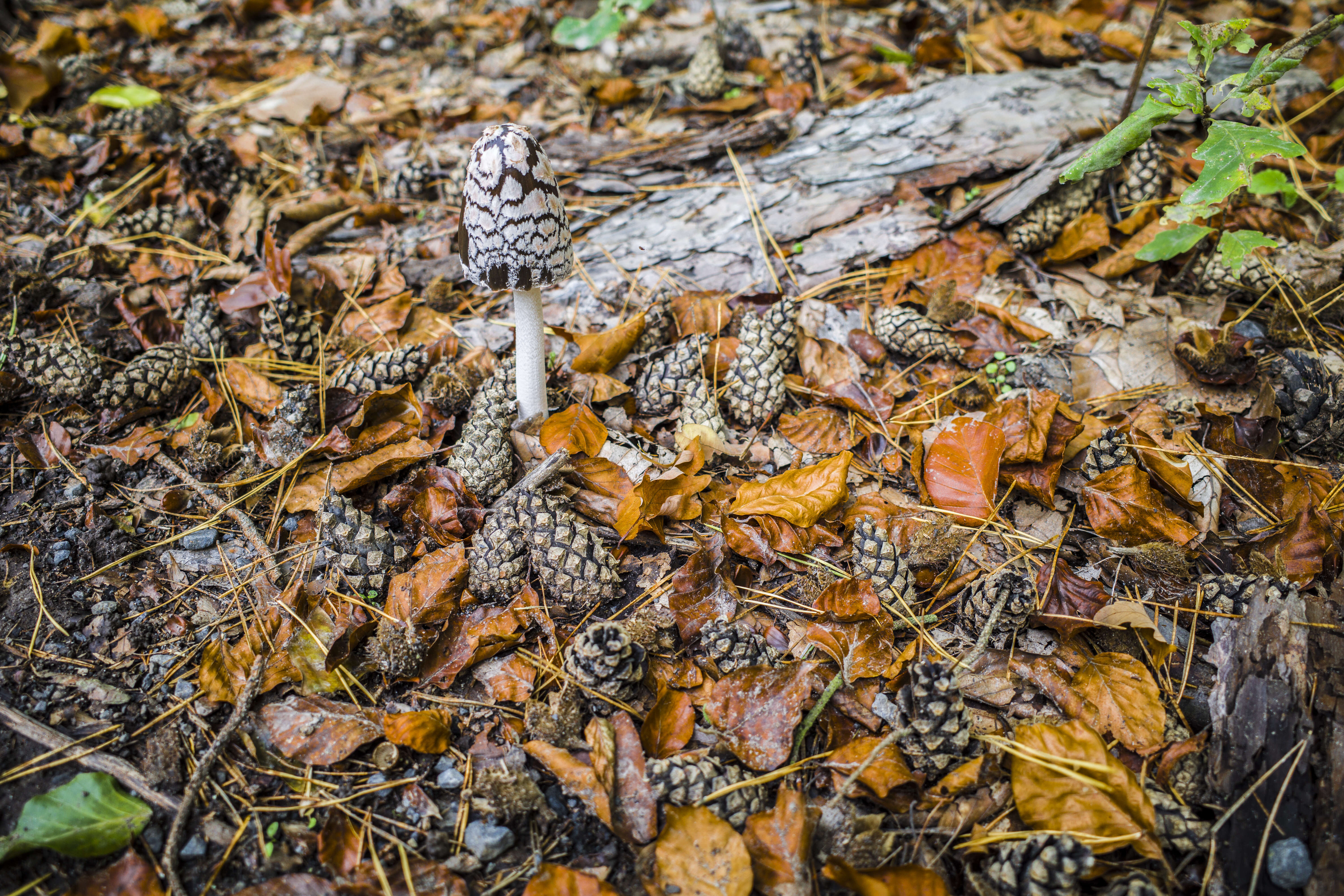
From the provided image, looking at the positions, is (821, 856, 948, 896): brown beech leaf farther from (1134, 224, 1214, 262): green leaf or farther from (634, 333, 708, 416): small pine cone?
(1134, 224, 1214, 262): green leaf

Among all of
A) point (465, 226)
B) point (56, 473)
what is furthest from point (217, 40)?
point (465, 226)

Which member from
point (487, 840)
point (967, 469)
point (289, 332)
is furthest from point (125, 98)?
point (967, 469)

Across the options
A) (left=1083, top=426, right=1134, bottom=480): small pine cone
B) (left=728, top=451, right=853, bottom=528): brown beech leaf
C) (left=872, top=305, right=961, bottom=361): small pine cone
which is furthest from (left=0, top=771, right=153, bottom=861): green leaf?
(left=1083, top=426, right=1134, bottom=480): small pine cone

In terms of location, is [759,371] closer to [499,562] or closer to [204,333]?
[499,562]

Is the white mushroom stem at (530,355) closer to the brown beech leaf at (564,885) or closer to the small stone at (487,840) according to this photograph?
the small stone at (487,840)

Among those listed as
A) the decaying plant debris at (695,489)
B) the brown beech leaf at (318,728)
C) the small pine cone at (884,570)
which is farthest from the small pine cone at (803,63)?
the brown beech leaf at (318,728)
